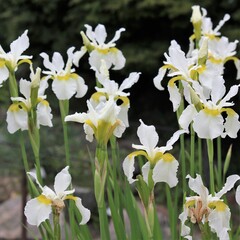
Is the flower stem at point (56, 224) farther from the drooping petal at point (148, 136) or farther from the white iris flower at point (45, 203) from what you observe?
the drooping petal at point (148, 136)

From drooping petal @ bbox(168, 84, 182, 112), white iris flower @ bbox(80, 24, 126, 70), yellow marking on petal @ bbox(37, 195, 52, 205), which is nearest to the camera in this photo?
yellow marking on petal @ bbox(37, 195, 52, 205)

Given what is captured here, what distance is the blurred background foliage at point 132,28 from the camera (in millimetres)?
6297

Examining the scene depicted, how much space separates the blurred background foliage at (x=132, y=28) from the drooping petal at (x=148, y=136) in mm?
3574

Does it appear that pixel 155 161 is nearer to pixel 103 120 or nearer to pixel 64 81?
pixel 103 120

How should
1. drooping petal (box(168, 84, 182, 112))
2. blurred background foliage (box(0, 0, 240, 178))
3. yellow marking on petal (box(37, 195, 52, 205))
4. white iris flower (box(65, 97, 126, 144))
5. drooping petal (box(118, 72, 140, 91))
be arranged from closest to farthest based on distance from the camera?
1. white iris flower (box(65, 97, 126, 144))
2. yellow marking on petal (box(37, 195, 52, 205))
3. drooping petal (box(168, 84, 182, 112))
4. drooping petal (box(118, 72, 140, 91))
5. blurred background foliage (box(0, 0, 240, 178))

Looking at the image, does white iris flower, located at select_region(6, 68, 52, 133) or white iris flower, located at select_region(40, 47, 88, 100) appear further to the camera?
white iris flower, located at select_region(40, 47, 88, 100)

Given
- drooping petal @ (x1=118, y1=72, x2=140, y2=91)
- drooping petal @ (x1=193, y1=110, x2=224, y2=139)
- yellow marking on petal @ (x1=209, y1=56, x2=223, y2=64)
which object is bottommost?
yellow marking on petal @ (x1=209, y1=56, x2=223, y2=64)

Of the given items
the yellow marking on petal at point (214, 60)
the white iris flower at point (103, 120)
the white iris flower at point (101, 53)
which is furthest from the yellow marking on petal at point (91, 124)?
the yellow marking on petal at point (214, 60)

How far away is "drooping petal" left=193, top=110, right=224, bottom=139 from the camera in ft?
6.18

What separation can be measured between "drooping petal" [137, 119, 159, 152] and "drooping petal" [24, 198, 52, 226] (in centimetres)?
32

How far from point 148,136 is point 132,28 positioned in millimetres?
5046

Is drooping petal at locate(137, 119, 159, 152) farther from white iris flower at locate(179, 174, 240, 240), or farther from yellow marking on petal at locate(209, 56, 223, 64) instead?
yellow marking on petal at locate(209, 56, 223, 64)

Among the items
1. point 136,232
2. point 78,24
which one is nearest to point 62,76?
point 136,232

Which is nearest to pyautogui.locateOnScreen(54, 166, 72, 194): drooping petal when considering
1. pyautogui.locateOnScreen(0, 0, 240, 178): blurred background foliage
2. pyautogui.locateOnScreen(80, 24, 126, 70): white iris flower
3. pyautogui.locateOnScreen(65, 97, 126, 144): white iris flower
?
pyautogui.locateOnScreen(65, 97, 126, 144): white iris flower
